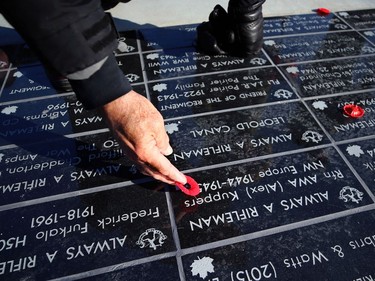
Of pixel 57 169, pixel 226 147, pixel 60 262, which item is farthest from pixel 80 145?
pixel 226 147

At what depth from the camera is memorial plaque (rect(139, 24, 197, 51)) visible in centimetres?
373

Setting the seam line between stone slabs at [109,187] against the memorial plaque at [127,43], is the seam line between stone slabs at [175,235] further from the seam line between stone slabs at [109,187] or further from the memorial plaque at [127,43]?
the memorial plaque at [127,43]

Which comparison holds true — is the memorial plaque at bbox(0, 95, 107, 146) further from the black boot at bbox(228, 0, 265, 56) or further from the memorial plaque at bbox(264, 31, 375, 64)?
the memorial plaque at bbox(264, 31, 375, 64)

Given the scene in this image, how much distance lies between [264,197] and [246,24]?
2.01 meters

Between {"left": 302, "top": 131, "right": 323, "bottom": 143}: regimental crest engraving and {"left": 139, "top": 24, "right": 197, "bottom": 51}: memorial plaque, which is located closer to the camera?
{"left": 302, "top": 131, "right": 323, "bottom": 143}: regimental crest engraving

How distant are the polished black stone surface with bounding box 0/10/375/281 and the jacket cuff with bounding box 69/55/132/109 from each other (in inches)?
36.0

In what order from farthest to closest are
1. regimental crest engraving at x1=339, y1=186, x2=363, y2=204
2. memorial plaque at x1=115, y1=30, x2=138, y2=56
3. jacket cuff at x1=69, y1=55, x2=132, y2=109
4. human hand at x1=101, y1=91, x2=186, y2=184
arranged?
memorial plaque at x1=115, y1=30, x2=138, y2=56, regimental crest engraving at x1=339, y1=186, x2=363, y2=204, human hand at x1=101, y1=91, x2=186, y2=184, jacket cuff at x1=69, y1=55, x2=132, y2=109

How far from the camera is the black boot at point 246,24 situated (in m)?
3.32

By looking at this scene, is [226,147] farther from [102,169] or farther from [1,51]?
[1,51]

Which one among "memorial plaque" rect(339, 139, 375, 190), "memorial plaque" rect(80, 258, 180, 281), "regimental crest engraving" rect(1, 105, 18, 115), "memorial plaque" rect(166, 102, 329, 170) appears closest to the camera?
"memorial plaque" rect(80, 258, 180, 281)

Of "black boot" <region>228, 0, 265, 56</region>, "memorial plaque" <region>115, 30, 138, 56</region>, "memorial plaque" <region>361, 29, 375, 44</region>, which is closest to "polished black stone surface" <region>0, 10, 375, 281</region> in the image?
"black boot" <region>228, 0, 265, 56</region>

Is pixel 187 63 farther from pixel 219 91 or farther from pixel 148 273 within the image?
pixel 148 273

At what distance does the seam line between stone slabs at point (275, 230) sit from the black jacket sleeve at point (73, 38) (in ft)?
3.35

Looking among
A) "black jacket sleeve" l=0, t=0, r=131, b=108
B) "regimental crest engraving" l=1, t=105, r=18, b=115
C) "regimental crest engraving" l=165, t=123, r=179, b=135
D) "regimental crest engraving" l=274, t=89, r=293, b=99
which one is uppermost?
"black jacket sleeve" l=0, t=0, r=131, b=108
